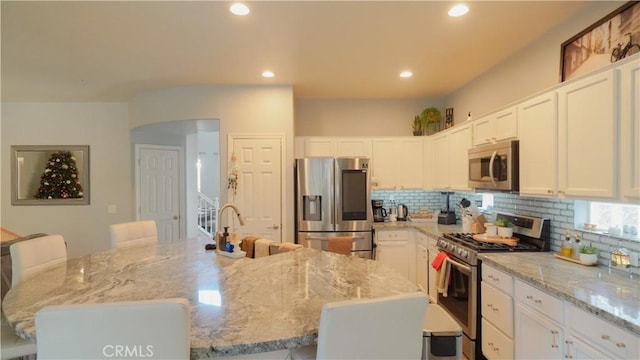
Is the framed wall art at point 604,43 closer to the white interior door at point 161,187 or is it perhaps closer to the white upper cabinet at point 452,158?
the white upper cabinet at point 452,158

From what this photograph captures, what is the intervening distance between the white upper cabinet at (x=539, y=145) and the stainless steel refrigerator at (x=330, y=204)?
1.97 meters

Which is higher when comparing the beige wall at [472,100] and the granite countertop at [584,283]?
the beige wall at [472,100]

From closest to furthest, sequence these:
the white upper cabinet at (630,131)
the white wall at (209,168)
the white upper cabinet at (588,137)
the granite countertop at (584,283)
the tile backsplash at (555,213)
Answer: the granite countertop at (584,283)
the white upper cabinet at (630,131)
the white upper cabinet at (588,137)
the tile backsplash at (555,213)
the white wall at (209,168)

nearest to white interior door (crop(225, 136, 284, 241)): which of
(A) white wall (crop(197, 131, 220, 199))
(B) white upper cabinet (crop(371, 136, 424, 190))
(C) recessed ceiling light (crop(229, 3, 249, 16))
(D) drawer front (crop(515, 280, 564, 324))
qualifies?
(B) white upper cabinet (crop(371, 136, 424, 190))

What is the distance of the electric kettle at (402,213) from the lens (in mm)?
4887

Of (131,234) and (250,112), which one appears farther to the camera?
(250,112)

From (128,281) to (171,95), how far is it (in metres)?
3.30

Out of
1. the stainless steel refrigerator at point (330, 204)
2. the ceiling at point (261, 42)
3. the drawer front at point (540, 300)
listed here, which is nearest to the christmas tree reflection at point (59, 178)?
the ceiling at point (261, 42)

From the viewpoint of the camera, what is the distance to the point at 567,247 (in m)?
2.57

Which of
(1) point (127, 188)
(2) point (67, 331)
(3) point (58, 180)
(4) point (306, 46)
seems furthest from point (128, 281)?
(3) point (58, 180)

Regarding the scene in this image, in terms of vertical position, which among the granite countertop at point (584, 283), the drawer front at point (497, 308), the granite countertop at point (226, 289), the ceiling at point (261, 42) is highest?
the ceiling at point (261, 42)

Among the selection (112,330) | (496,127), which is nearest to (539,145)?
(496,127)

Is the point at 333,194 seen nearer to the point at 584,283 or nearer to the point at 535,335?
the point at 535,335

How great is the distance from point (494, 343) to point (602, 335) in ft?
3.51
